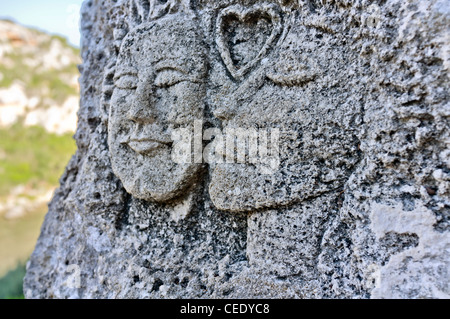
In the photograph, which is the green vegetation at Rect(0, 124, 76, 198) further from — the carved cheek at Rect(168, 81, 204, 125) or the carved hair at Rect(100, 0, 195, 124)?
the carved cheek at Rect(168, 81, 204, 125)

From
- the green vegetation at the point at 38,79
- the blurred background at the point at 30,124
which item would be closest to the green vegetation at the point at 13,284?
the blurred background at the point at 30,124

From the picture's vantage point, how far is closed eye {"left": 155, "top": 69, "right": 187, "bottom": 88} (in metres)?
1.22

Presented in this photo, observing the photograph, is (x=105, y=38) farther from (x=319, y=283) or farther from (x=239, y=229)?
(x=319, y=283)

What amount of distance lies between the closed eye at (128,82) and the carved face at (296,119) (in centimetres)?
31

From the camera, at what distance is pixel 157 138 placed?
1.25 m

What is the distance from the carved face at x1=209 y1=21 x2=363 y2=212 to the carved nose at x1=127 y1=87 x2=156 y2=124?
22 cm

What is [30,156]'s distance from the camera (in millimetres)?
6016

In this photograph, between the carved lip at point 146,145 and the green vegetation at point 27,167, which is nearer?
the carved lip at point 146,145

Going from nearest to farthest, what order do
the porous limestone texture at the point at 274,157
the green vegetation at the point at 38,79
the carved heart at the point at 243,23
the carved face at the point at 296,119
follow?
1. the porous limestone texture at the point at 274,157
2. the carved face at the point at 296,119
3. the carved heart at the point at 243,23
4. the green vegetation at the point at 38,79

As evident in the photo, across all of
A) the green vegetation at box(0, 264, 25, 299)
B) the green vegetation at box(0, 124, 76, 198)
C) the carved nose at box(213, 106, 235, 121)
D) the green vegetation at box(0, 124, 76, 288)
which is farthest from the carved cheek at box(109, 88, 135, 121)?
the green vegetation at box(0, 124, 76, 198)

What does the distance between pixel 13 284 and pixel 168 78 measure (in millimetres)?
2239

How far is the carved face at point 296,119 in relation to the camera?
1015mm

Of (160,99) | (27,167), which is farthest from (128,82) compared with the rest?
(27,167)

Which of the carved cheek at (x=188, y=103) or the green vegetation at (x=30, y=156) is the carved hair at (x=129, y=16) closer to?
the carved cheek at (x=188, y=103)
